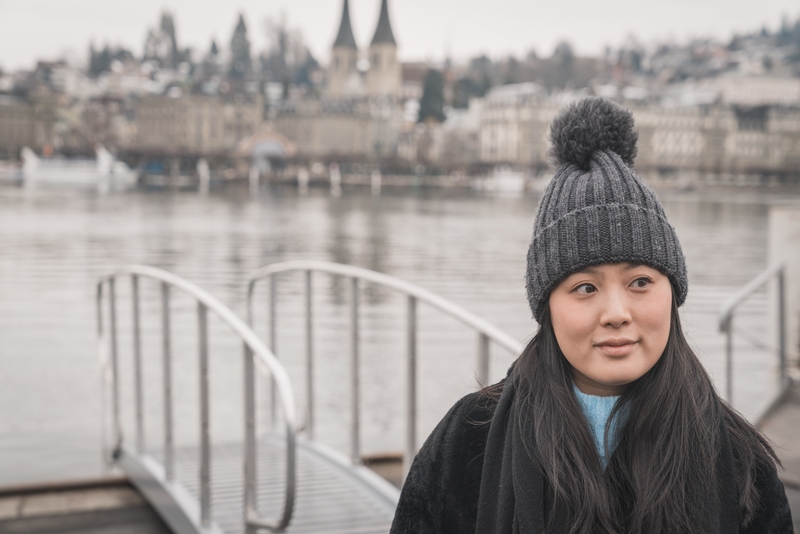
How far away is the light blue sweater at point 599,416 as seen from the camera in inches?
60.6

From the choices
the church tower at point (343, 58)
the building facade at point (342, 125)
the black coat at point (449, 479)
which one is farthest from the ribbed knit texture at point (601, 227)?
the church tower at point (343, 58)

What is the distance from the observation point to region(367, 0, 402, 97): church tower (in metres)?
146

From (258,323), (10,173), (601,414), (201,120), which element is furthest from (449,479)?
(201,120)

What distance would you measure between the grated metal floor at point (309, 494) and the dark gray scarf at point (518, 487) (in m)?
2.17

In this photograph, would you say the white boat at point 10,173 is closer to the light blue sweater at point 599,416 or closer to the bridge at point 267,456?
the bridge at point 267,456

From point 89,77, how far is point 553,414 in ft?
613

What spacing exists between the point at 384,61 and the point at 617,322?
14649 cm

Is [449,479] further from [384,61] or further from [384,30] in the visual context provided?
[384,30]

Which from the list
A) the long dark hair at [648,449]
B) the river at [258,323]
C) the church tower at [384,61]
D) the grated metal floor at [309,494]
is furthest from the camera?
the church tower at [384,61]

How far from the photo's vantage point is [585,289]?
155 centimetres

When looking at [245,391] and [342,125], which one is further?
[342,125]

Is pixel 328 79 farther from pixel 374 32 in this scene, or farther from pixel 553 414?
pixel 553 414

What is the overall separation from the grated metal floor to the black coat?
207 centimetres

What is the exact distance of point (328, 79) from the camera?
506 ft
